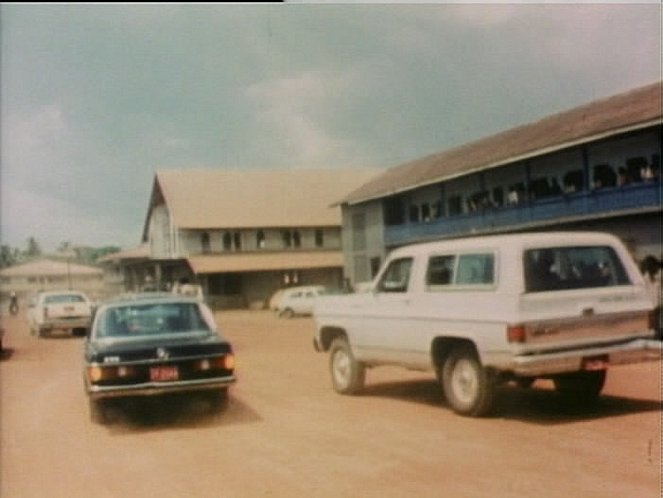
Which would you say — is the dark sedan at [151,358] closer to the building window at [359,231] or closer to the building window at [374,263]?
the building window at [374,263]

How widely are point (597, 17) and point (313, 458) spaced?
4456 mm

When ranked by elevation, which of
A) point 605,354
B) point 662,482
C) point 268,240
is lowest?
point 662,482

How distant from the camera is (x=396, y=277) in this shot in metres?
9.57

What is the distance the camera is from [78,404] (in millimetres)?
10586

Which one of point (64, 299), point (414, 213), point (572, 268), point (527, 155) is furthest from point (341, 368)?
point (414, 213)

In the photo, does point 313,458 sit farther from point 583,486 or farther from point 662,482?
point 662,482

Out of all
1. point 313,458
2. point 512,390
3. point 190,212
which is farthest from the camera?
point 190,212

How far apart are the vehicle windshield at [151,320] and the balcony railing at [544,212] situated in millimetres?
12587

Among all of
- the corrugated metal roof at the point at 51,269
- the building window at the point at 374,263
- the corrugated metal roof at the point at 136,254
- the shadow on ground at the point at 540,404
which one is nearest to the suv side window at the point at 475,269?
the shadow on ground at the point at 540,404

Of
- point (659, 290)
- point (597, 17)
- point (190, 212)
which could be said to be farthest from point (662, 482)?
→ point (190, 212)

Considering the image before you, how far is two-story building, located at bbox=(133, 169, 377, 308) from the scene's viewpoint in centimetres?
2689

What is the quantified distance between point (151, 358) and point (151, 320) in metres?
1.22

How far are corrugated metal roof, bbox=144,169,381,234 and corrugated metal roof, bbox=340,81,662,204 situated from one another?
2580 mm

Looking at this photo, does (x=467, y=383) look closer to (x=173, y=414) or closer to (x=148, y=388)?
(x=148, y=388)
